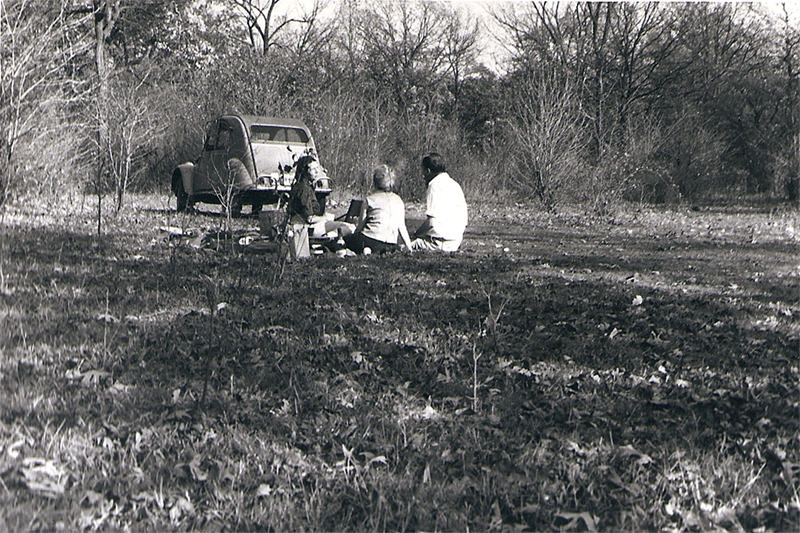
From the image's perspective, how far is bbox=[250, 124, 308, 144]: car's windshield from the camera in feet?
54.1

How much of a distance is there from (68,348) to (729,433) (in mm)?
3792

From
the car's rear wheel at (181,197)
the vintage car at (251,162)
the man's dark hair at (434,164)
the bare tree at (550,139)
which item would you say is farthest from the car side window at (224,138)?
the bare tree at (550,139)

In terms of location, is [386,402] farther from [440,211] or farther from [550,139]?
[550,139]

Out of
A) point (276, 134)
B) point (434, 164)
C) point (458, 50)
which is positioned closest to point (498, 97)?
point (458, 50)

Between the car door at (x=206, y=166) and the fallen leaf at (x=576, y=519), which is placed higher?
the car door at (x=206, y=166)

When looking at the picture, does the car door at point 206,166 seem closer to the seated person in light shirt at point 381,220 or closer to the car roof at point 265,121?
the car roof at point 265,121

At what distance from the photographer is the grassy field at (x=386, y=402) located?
296 cm

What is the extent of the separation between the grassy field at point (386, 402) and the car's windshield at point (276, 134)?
912cm

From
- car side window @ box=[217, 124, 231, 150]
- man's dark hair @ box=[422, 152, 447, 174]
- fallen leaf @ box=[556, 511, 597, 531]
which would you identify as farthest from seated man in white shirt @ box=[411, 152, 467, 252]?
car side window @ box=[217, 124, 231, 150]

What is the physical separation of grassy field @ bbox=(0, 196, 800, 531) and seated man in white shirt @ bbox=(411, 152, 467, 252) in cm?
185

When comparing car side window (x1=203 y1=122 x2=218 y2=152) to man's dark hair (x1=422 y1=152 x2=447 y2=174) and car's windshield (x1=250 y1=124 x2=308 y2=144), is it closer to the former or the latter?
car's windshield (x1=250 y1=124 x2=308 y2=144)

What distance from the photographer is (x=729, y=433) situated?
3.79 metres

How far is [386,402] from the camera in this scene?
4109 mm

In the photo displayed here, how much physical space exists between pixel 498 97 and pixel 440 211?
112ft
